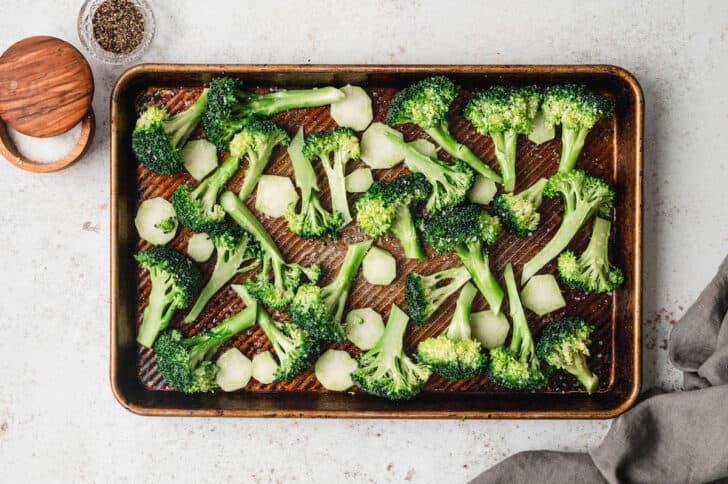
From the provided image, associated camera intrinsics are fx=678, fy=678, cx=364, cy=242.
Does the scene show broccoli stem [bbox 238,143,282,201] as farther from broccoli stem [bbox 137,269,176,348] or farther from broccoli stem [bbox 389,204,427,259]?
broccoli stem [bbox 389,204,427,259]

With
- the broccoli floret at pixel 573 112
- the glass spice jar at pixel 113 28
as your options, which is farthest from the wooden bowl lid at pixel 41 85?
the broccoli floret at pixel 573 112

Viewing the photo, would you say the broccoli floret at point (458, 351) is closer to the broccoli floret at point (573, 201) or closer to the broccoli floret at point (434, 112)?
the broccoli floret at point (573, 201)

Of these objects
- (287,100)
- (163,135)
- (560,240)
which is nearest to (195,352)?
(163,135)

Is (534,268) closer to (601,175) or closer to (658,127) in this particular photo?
(601,175)

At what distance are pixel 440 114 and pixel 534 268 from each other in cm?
A: 75

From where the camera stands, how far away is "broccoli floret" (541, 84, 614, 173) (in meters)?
2.70

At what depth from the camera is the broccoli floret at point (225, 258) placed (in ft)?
9.04

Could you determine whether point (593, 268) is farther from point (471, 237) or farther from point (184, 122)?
point (184, 122)

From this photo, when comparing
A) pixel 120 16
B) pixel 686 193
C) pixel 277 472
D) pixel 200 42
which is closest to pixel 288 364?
pixel 277 472

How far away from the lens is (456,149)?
9.07 feet

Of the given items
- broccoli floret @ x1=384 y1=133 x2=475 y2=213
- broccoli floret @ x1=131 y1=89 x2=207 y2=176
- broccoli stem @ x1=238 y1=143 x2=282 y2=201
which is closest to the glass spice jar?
broccoli floret @ x1=131 y1=89 x2=207 y2=176

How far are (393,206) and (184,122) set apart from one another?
922 mm

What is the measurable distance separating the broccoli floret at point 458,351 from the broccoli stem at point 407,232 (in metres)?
0.25

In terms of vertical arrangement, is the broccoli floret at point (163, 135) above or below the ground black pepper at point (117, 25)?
below
